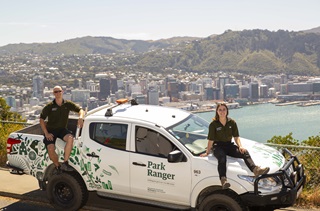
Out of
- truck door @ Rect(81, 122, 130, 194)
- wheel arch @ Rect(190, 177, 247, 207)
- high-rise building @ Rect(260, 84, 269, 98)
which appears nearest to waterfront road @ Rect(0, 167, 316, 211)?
truck door @ Rect(81, 122, 130, 194)

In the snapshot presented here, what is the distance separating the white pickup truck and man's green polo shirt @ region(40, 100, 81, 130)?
0.35 meters

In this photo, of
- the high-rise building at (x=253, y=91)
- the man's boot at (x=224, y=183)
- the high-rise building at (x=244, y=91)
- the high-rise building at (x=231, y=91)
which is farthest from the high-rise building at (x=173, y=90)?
the man's boot at (x=224, y=183)

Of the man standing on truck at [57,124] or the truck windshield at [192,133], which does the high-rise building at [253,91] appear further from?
the man standing on truck at [57,124]

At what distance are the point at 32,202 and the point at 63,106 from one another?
6.21 feet

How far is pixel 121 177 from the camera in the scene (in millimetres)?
6477

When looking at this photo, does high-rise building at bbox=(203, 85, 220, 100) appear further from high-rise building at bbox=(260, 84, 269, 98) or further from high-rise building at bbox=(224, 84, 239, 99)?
high-rise building at bbox=(260, 84, 269, 98)

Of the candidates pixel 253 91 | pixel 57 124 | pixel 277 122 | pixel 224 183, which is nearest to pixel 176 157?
pixel 224 183

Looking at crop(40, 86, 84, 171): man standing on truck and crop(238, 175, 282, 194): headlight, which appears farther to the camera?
crop(40, 86, 84, 171): man standing on truck

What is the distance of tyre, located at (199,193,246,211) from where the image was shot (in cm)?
554

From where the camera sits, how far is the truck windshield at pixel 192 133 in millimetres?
6227

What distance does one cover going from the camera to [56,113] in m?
7.19

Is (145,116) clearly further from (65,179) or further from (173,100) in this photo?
(173,100)

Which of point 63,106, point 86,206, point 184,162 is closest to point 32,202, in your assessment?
point 86,206

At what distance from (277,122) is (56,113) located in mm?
121827
